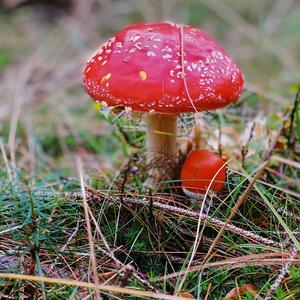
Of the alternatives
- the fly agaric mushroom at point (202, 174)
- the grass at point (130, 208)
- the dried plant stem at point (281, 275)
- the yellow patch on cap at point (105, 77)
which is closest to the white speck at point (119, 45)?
the yellow patch on cap at point (105, 77)

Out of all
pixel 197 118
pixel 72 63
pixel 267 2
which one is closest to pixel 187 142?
pixel 197 118

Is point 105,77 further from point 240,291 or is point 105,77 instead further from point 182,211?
point 240,291

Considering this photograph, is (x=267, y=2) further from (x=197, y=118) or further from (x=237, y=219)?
(x=237, y=219)

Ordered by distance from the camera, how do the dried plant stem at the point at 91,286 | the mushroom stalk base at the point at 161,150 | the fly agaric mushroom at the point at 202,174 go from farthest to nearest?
the mushroom stalk base at the point at 161,150
the fly agaric mushroom at the point at 202,174
the dried plant stem at the point at 91,286

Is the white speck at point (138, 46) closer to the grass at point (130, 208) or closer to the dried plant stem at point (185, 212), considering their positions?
the grass at point (130, 208)

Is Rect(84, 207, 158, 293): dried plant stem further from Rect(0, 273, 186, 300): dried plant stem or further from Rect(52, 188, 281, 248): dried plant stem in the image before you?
Rect(52, 188, 281, 248): dried plant stem

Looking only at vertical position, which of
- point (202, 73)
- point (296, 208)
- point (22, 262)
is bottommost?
point (22, 262)

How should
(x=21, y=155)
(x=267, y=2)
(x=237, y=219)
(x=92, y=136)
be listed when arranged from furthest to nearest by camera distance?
(x=267, y=2) < (x=92, y=136) < (x=21, y=155) < (x=237, y=219)
